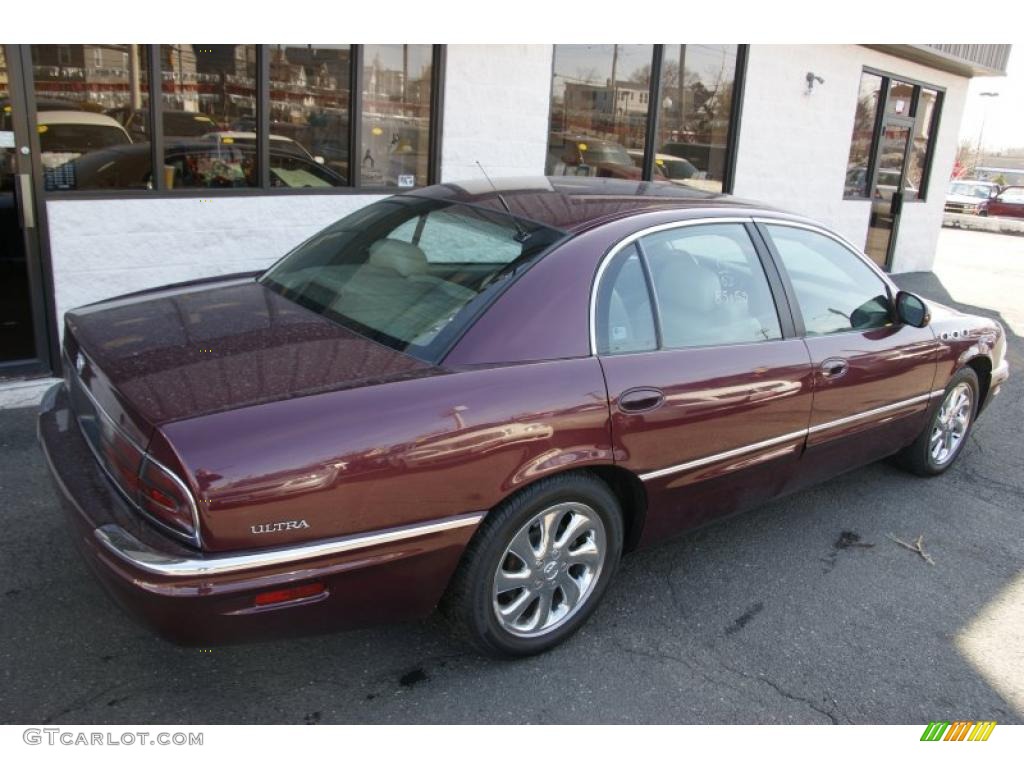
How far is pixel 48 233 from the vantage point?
538cm

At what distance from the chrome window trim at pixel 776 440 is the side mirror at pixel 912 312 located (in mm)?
396

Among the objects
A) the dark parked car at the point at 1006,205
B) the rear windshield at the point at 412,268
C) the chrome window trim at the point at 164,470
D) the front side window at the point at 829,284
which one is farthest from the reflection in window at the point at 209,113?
the dark parked car at the point at 1006,205

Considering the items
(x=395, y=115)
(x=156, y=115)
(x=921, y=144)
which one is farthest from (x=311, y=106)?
(x=921, y=144)

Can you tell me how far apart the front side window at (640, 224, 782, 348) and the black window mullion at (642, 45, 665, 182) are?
551 cm

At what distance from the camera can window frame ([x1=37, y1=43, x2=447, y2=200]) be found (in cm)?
568

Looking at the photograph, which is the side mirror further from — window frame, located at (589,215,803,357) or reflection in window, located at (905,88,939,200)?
A: reflection in window, located at (905,88,939,200)

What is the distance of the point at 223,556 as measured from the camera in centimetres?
230

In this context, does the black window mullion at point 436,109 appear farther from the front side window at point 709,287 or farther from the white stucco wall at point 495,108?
the front side window at point 709,287

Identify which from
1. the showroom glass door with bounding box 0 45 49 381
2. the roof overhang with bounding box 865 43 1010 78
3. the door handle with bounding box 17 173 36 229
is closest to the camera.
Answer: the showroom glass door with bounding box 0 45 49 381

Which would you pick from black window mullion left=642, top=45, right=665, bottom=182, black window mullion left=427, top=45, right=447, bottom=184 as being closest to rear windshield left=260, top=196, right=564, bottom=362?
black window mullion left=427, top=45, right=447, bottom=184

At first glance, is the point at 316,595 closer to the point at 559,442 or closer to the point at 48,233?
the point at 559,442

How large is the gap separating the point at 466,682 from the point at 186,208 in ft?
14.2

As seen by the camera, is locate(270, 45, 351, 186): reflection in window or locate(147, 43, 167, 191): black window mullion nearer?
locate(147, 43, 167, 191): black window mullion

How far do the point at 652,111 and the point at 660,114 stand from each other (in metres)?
0.12
